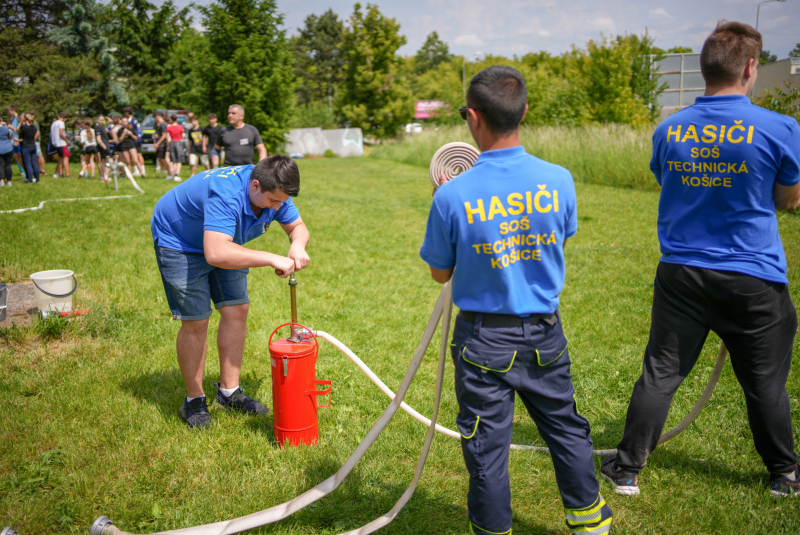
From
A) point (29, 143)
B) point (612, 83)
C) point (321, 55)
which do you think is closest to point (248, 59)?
point (29, 143)

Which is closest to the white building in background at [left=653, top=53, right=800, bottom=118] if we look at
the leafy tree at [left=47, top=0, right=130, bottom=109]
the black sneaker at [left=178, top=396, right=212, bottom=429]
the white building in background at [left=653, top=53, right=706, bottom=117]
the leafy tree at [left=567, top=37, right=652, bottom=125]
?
the white building in background at [left=653, top=53, right=706, bottom=117]

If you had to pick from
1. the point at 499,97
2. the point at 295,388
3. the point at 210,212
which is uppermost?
the point at 499,97

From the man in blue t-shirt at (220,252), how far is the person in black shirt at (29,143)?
13937 mm

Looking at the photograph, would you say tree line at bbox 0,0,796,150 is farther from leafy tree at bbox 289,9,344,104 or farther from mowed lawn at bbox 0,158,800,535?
leafy tree at bbox 289,9,344,104

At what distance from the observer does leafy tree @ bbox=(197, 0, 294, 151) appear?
22.6 meters

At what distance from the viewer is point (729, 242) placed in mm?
2547

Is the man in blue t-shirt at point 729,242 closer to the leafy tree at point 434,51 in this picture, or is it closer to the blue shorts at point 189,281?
the blue shorts at point 189,281

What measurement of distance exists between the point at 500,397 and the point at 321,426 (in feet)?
6.42

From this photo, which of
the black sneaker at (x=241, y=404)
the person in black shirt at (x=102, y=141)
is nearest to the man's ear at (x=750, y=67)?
the black sneaker at (x=241, y=404)

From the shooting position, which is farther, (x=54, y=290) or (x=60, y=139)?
(x=60, y=139)

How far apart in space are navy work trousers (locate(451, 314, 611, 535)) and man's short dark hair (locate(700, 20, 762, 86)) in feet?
4.66

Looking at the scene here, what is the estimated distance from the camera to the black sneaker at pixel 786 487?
280 cm

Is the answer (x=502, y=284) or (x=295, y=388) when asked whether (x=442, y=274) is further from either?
(x=295, y=388)

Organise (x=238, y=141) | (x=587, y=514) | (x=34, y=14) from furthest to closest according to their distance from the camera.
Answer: (x=34, y=14) → (x=238, y=141) → (x=587, y=514)
